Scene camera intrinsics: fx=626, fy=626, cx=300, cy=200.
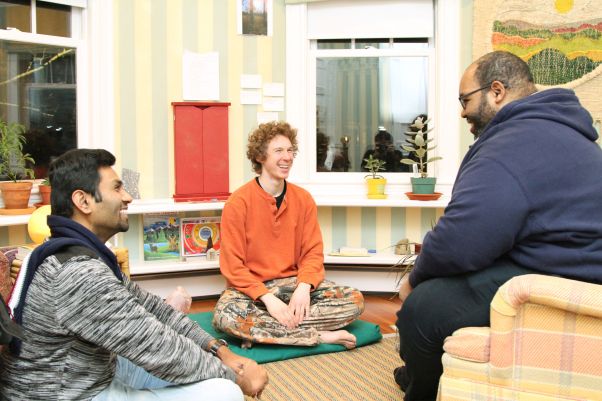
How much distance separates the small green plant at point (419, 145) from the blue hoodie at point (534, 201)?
2231 millimetres

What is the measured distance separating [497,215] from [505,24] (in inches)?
108

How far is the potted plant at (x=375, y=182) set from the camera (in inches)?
170

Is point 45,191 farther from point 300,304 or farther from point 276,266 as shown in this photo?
point 300,304

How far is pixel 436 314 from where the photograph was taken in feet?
6.53

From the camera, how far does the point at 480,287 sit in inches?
75.9

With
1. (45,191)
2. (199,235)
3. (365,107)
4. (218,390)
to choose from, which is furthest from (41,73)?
(218,390)

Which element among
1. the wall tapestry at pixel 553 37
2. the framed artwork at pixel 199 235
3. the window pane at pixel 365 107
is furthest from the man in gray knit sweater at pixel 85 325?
the wall tapestry at pixel 553 37

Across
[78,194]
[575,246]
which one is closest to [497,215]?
[575,246]

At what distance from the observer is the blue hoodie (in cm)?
181

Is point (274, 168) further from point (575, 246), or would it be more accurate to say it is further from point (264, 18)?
point (575, 246)

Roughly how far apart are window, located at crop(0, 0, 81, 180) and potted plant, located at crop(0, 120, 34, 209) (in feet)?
0.36

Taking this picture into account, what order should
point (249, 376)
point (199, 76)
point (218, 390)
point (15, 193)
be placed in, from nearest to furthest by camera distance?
point (218, 390)
point (249, 376)
point (15, 193)
point (199, 76)

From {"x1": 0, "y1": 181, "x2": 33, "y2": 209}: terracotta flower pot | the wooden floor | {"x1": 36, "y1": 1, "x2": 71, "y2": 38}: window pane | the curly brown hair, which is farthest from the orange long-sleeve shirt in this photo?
{"x1": 36, "y1": 1, "x2": 71, "y2": 38}: window pane

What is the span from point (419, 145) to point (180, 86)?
1654mm
